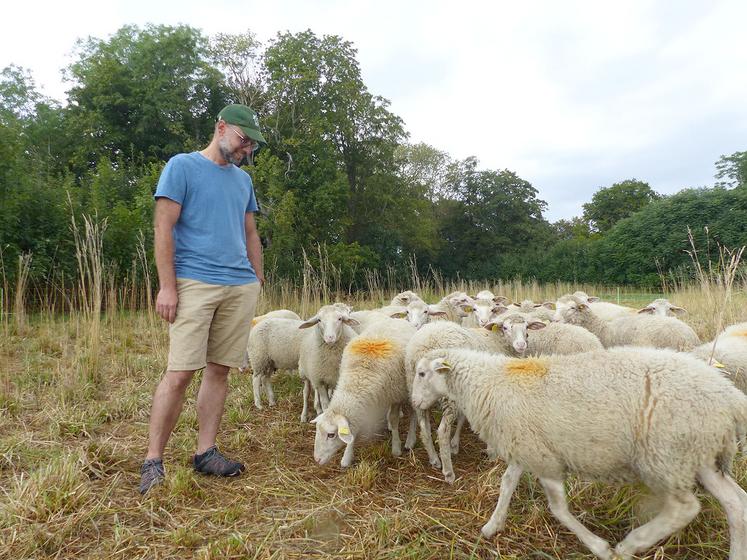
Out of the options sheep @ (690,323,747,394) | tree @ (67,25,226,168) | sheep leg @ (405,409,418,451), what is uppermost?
tree @ (67,25,226,168)

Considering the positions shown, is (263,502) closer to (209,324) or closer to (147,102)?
(209,324)

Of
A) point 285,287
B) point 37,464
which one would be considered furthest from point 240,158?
point 285,287

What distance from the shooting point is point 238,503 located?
2.71 meters

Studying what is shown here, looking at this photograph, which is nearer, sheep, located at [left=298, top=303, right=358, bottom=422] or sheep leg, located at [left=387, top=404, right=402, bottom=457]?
sheep leg, located at [left=387, top=404, right=402, bottom=457]

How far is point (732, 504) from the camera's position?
200 cm

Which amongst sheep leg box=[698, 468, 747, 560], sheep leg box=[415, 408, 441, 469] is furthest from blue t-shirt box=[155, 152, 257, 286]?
sheep leg box=[698, 468, 747, 560]

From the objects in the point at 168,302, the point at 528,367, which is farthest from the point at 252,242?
the point at 528,367

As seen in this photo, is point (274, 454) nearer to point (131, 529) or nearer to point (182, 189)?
point (131, 529)

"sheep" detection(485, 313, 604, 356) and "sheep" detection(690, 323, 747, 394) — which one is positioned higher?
"sheep" detection(485, 313, 604, 356)

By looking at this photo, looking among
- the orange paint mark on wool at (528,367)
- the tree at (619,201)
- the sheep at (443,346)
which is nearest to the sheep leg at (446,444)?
the sheep at (443,346)

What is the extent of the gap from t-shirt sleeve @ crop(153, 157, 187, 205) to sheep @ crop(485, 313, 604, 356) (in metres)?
2.87

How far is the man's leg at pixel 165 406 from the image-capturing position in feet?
9.09

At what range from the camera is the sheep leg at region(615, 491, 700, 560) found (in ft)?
6.63

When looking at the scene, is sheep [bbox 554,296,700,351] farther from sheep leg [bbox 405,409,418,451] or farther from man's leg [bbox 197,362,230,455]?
man's leg [bbox 197,362,230,455]
